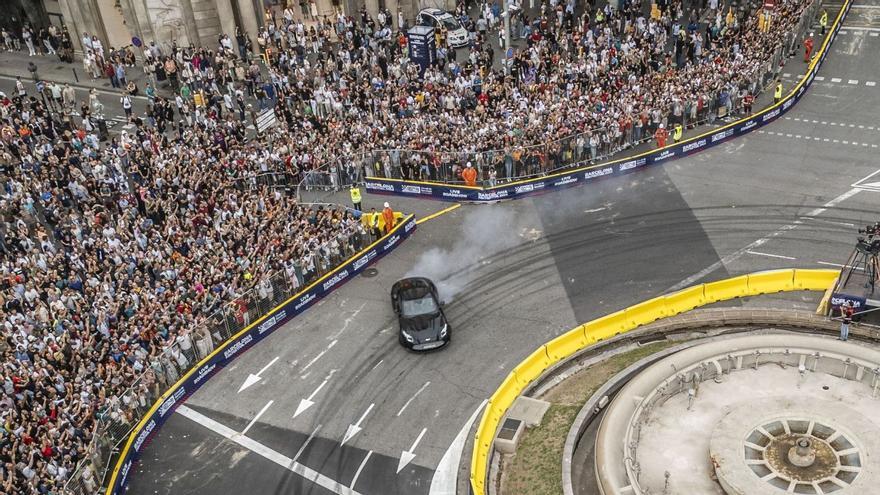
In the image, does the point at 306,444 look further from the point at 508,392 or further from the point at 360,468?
the point at 508,392

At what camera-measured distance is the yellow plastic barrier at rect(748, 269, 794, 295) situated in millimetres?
30547

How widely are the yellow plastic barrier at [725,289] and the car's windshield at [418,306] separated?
993 cm

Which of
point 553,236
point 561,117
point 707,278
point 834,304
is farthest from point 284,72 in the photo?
point 834,304

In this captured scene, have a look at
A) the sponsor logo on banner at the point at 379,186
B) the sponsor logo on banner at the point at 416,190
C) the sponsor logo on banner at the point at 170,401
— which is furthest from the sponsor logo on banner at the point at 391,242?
the sponsor logo on banner at the point at 170,401

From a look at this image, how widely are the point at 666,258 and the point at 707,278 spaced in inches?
79.9

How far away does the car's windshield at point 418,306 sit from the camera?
3030cm

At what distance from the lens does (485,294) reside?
32.7m

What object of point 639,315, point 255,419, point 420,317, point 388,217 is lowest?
point 255,419

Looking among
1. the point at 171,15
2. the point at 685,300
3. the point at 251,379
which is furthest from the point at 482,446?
the point at 171,15

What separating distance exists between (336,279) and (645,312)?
1215 centimetres

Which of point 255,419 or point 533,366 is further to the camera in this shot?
point 533,366

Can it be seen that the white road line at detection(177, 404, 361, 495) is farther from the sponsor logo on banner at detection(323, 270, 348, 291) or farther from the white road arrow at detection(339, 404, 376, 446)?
the sponsor logo on banner at detection(323, 270, 348, 291)

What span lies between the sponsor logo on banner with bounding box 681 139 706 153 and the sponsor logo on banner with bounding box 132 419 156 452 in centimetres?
2736

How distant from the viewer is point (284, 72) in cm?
4812
